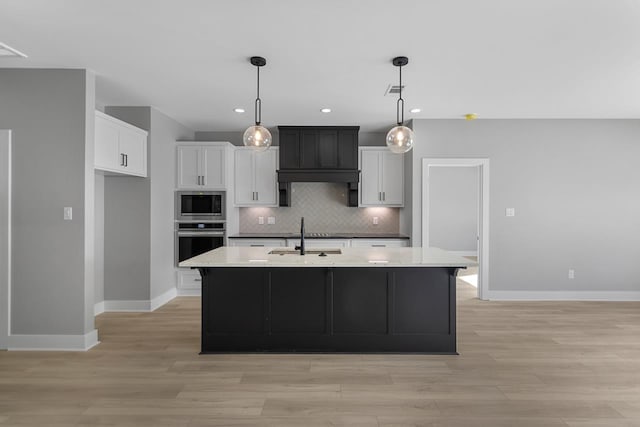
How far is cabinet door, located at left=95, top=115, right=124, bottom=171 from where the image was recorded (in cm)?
384

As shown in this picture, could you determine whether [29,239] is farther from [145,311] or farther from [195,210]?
[195,210]

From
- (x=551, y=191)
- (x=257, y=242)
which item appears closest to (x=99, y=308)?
(x=257, y=242)

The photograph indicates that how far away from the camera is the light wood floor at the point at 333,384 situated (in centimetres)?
235

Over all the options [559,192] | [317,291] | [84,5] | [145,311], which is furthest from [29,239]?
[559,192]

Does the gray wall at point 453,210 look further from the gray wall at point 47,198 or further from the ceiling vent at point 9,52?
the ceiling vent at point 9,52

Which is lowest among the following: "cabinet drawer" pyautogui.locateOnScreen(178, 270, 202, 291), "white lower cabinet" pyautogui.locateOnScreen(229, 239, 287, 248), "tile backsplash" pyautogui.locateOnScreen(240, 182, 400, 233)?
"cabinet drawer" pyautogui.locateOnScreen(178, 270, 202, 291)

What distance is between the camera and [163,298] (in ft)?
17.0

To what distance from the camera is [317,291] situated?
3.42 m

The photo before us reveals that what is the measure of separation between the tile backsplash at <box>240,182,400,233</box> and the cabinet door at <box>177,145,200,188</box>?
3.40 feet

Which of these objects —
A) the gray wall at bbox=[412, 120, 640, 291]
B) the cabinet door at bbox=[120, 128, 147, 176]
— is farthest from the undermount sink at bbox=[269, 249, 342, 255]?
the cabinet door at bbox=[120, 128, 147, 176]

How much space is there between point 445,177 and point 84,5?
864cm

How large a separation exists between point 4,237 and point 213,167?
2704 millimetres

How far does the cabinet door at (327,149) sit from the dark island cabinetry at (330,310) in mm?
2671

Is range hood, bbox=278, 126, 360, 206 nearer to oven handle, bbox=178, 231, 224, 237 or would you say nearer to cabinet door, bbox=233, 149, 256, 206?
cabinet door, bbox=233, 149, 256, 206
